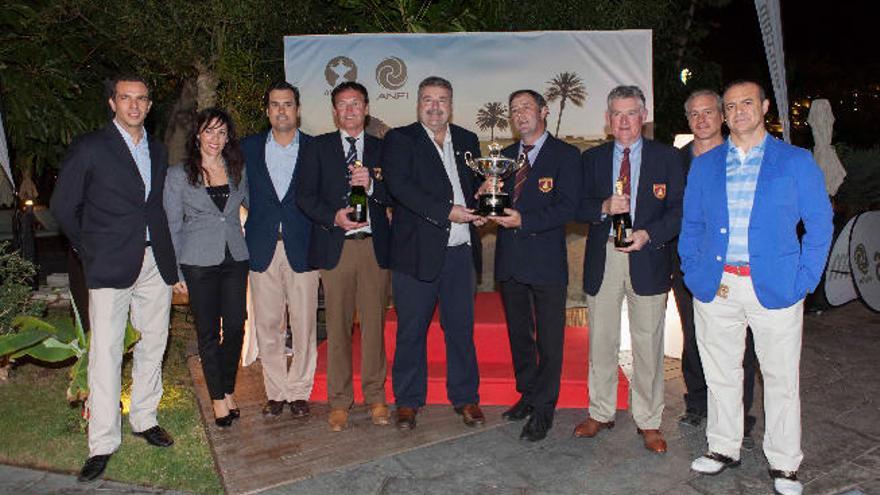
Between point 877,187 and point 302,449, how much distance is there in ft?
36.8

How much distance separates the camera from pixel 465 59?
7051 millimetres

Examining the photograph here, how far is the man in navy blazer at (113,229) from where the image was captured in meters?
4.28

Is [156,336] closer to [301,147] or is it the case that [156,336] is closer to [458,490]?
[301,147]

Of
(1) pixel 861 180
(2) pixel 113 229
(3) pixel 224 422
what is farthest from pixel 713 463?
(1) pixel 861 180

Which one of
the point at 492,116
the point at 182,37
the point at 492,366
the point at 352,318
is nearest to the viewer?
the point at 352,318

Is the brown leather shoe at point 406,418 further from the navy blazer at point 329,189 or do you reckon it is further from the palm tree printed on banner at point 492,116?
the palm tree printed on banner at point 492,116

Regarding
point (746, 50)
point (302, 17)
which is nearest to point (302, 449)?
point (302, 17)

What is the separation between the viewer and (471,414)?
16.4 ft

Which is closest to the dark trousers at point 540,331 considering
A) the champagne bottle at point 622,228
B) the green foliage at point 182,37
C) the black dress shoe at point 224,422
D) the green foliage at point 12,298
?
the champagne bottle at point 622,228

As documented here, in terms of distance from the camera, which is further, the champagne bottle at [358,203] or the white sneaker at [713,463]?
the champagne bottle at [358,203]

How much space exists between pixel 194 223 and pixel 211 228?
107 millimetres

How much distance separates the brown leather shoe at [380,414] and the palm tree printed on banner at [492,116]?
3192 millimetres

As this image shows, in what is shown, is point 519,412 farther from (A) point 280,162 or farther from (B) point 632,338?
(A) point 280,162

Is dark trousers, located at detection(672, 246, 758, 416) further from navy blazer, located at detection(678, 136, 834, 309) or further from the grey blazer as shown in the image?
the grey blazer
